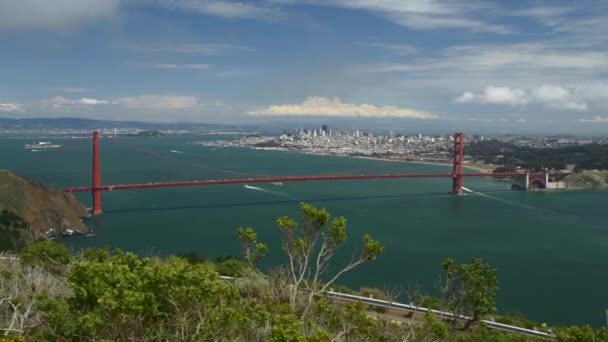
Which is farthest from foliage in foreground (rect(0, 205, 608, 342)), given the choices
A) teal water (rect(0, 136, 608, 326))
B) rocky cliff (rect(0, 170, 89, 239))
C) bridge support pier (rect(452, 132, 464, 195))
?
bridge support pier (rect(452, 132, 464, 195))

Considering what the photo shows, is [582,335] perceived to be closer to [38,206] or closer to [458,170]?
[38,206]

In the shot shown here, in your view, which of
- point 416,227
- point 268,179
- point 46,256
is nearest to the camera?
point 46,256

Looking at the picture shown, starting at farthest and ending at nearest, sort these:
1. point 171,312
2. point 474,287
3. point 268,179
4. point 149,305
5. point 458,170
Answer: point 458,170
point 268,179
point 474,287
point 171,312
point 149,305

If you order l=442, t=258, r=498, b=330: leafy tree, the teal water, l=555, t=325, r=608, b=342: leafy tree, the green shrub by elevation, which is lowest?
the teal water

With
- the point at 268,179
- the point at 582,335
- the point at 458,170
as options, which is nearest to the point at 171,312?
the point at 582,335

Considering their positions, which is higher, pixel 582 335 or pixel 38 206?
pixel 582 335

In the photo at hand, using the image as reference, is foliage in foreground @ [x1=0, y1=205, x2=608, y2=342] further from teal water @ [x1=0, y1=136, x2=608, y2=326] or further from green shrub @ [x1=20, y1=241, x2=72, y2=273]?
teal water @ [x1=0, y1=136, x2=608, y2=326]

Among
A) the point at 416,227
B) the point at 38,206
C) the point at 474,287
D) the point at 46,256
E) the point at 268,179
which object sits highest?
the point at 474,287
